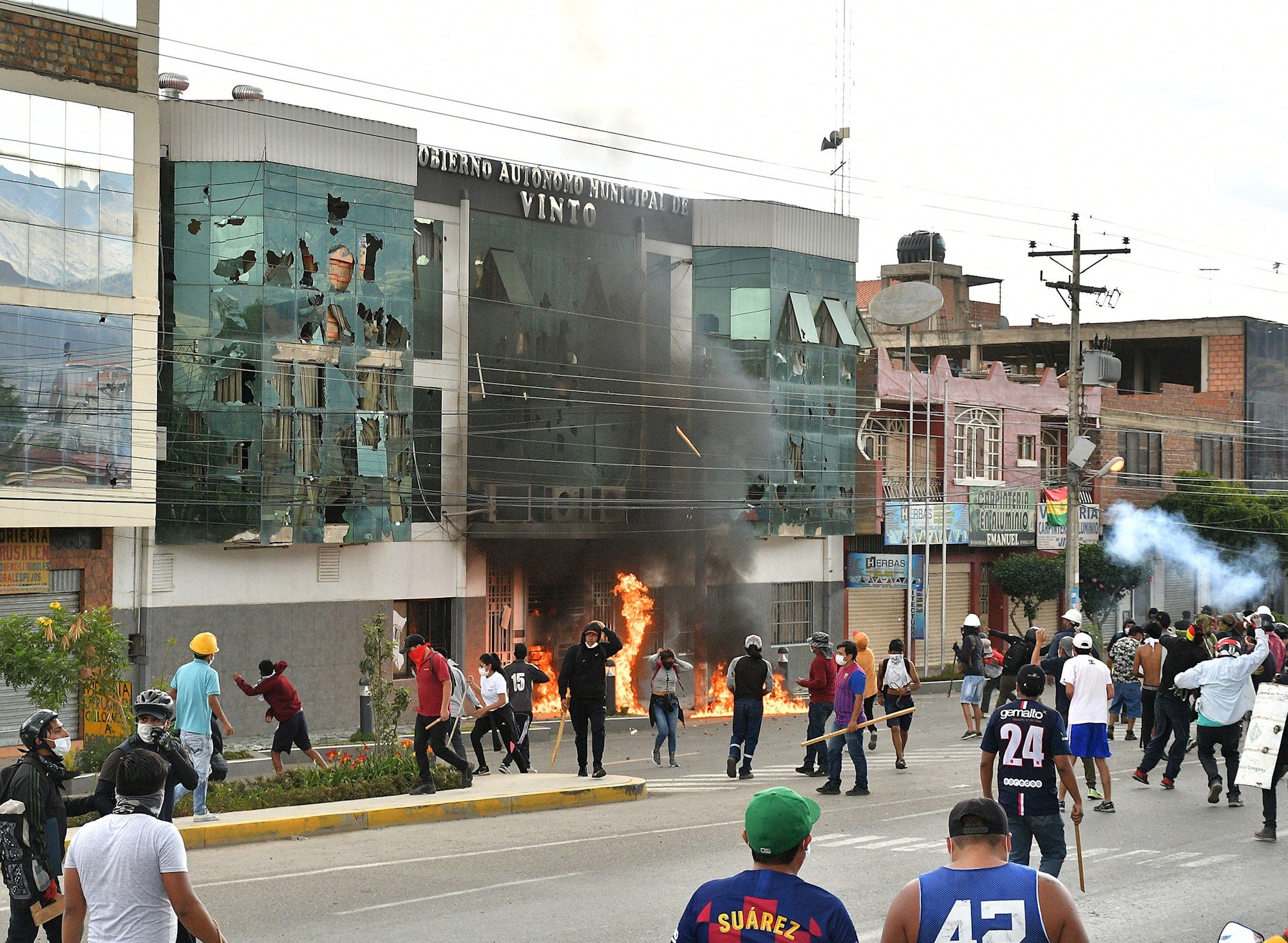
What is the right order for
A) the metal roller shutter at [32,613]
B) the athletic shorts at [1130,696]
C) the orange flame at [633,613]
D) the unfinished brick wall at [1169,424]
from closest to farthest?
the athletic shorts at [1130,696], the metal roller shutter at [32,613], the orange flame at [633,613], the unfinished brick wall at [1169,424]

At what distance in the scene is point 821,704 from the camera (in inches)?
650

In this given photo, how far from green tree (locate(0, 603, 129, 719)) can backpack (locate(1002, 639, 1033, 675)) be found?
10.9m

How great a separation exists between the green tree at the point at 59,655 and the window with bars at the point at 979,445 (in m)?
26.6

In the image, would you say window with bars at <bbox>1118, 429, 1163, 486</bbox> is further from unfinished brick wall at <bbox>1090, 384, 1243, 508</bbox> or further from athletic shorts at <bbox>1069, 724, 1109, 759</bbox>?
athletic shorts at <bbox>1069, 724, 1109, 759</bbox>

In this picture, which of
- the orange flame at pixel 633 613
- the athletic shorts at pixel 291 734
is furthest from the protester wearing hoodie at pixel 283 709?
Answer: the orange flame at pixel 633 613

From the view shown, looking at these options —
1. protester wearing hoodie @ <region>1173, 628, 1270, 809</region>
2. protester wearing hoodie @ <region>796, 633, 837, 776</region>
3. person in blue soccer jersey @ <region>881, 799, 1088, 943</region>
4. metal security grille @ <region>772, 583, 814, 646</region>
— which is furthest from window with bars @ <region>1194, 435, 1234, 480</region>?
person in blue soccer jersey @ <region>881, 799, 1088, 943</region>

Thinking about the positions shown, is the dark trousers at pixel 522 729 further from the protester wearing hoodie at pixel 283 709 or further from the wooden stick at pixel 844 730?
the wooden stick at pixel 844 730

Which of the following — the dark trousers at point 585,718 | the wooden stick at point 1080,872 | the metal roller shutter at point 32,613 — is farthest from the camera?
the metal roller shutter at point 32,613

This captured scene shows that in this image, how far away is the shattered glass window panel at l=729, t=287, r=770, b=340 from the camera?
113ft

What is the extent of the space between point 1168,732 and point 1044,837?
7619 mm

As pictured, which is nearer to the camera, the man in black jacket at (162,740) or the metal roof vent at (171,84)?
the man in black jacket at (162,740)

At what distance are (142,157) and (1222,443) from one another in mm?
38856

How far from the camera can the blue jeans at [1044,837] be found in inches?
351

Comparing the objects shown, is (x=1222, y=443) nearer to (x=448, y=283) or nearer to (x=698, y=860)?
(x=448, y=283)
